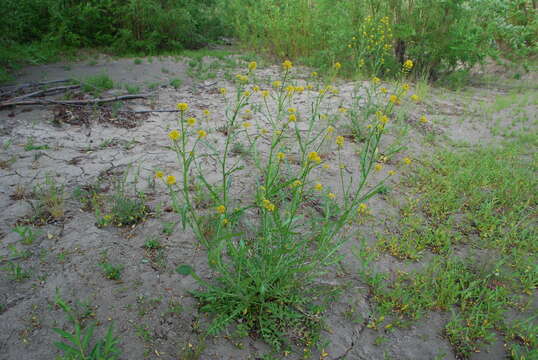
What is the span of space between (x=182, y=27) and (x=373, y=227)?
654cm

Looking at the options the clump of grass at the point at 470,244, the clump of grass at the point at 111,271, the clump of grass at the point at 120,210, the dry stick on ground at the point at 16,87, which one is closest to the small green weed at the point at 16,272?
the clump of grass at the point at 111,271

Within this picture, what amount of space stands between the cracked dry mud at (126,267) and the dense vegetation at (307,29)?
2.92 meters

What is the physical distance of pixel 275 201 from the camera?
2.30m

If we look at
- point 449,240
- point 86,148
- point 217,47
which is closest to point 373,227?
point 449,240

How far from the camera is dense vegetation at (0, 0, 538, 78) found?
5.39 m

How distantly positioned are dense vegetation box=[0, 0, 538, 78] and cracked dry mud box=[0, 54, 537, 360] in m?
2.92

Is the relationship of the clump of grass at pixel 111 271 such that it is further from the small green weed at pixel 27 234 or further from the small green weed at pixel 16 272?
the small green weed at pixel 27 234

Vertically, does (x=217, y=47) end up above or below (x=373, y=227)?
above

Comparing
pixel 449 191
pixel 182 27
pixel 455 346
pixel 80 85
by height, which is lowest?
pixel 455 346

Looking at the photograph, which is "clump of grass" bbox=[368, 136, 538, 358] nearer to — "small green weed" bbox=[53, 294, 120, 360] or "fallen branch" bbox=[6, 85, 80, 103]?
"small green weed" bbox=[53, 294, 120, 360]

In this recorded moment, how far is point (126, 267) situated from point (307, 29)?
20.7ft

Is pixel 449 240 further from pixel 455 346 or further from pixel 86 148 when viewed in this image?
pixel 86 148

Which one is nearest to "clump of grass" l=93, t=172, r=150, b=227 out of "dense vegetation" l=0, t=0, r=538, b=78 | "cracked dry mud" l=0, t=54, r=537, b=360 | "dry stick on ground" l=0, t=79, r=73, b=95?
"cracked dry mud" l=0, t=54, r=537, b=360

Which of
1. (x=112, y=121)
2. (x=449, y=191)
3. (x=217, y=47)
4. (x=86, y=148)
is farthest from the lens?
(x=217, y=47)
